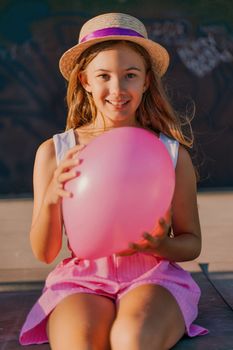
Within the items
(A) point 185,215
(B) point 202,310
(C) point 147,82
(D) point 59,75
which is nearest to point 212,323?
(B) point 202,310

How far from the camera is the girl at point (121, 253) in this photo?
214 cm

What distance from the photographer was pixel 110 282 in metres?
2.34

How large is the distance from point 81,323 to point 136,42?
1.10m

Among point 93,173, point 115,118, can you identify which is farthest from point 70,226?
point 115,118

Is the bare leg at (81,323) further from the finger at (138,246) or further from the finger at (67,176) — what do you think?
the finger at (67,176)

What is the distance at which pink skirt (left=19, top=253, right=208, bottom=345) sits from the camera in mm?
2340

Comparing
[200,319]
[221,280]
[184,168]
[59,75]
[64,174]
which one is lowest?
[221,280]

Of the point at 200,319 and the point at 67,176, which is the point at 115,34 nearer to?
the point at 67,176

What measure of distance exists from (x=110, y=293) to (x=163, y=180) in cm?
50

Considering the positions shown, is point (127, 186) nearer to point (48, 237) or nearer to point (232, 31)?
point (48, 237)

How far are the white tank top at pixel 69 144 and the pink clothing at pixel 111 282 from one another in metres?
0.42

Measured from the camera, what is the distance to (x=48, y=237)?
2383mm

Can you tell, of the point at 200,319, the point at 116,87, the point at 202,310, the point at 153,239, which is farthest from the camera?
the point at 202,310

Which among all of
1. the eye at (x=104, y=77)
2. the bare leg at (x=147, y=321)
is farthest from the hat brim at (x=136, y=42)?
the bare leg at (x=147, y=321)
